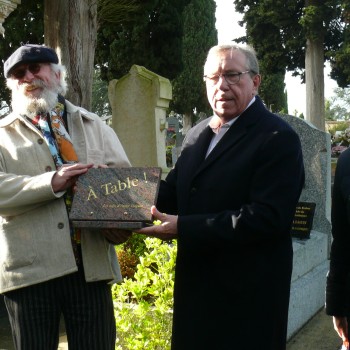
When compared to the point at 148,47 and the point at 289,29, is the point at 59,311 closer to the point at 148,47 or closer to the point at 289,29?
the point at 148,47

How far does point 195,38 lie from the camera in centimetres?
2964

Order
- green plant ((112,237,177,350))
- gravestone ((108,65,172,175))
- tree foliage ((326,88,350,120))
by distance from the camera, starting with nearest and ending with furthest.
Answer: green plant ((112,237,177,350))
gravestone ((108,65,172,175))
tree foliage ((326,88,350,120))

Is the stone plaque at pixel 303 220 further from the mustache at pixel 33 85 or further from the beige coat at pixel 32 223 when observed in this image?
the mustache at pixel 33 85

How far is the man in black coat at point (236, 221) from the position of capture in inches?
76.1

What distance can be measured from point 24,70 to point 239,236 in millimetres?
1102

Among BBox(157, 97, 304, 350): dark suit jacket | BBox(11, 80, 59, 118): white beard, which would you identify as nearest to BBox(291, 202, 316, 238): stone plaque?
BBox(157, 97, 304, 350): dark suit jacket

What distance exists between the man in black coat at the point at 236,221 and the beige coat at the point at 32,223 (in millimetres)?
350

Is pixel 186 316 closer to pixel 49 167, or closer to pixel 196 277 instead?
pixel 196 277

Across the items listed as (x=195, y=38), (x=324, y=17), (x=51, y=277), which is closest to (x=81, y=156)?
(x=51, y=277)

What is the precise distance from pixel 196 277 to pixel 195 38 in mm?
28681

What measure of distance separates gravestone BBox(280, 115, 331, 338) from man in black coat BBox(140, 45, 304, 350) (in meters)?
2.26

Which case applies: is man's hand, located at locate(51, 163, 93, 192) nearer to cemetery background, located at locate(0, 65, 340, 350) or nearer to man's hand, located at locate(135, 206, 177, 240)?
man's hand, located at locate(135, 206, 177, 240)

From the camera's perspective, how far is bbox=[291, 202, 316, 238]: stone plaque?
16.9 ft

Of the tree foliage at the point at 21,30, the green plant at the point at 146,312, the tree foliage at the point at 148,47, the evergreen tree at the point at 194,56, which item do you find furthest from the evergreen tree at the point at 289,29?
the green plant at the point at 146,312
